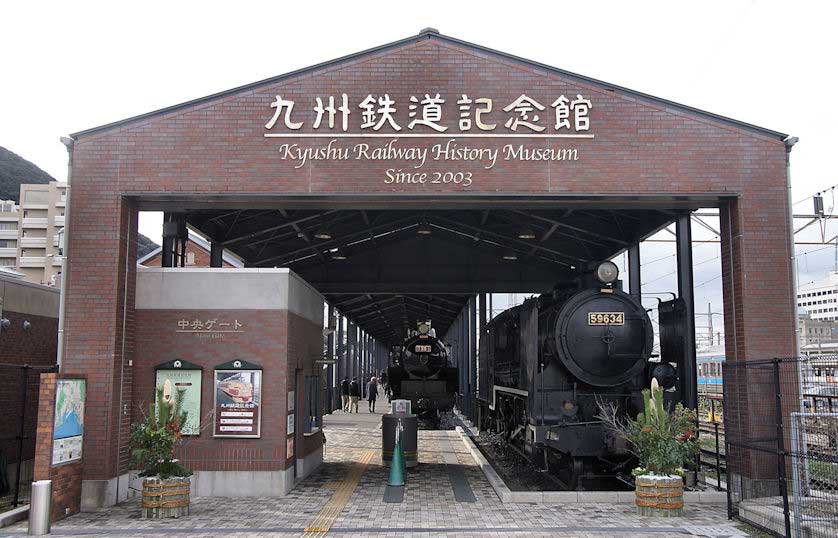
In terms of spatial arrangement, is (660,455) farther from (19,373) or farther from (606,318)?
(19,373)

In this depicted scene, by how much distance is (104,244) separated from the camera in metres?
10.4

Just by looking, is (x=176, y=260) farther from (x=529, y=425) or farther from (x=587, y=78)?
(x=587, y=78)

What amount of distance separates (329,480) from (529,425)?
12.1ft

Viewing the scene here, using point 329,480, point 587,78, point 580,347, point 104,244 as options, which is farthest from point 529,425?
point 104,244

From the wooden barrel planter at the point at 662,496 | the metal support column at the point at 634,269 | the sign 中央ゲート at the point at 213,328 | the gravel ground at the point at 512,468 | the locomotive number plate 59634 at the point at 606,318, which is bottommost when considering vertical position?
the gravel ground at the point at 512,468

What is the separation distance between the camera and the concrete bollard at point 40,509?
8.36 metres

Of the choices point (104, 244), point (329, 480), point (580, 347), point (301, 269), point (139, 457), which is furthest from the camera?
point (301, 269)

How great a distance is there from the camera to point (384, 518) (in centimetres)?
937

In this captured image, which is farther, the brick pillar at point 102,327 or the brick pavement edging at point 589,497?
the brick pavement edging at point 589,497

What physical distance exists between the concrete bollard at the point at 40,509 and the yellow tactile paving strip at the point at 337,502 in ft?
10.0

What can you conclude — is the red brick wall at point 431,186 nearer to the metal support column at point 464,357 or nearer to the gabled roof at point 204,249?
the gabled roof at point 204,249

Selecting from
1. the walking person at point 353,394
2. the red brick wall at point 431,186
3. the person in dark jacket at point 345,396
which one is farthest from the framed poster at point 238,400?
the person in dark jacket at point 345,396

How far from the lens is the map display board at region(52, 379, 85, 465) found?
29.6 feet

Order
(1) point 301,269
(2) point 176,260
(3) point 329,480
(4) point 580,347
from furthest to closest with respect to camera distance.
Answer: (1) point 301,269, (2) point 176,260, (3) point 329,480, (4) point 580,347
